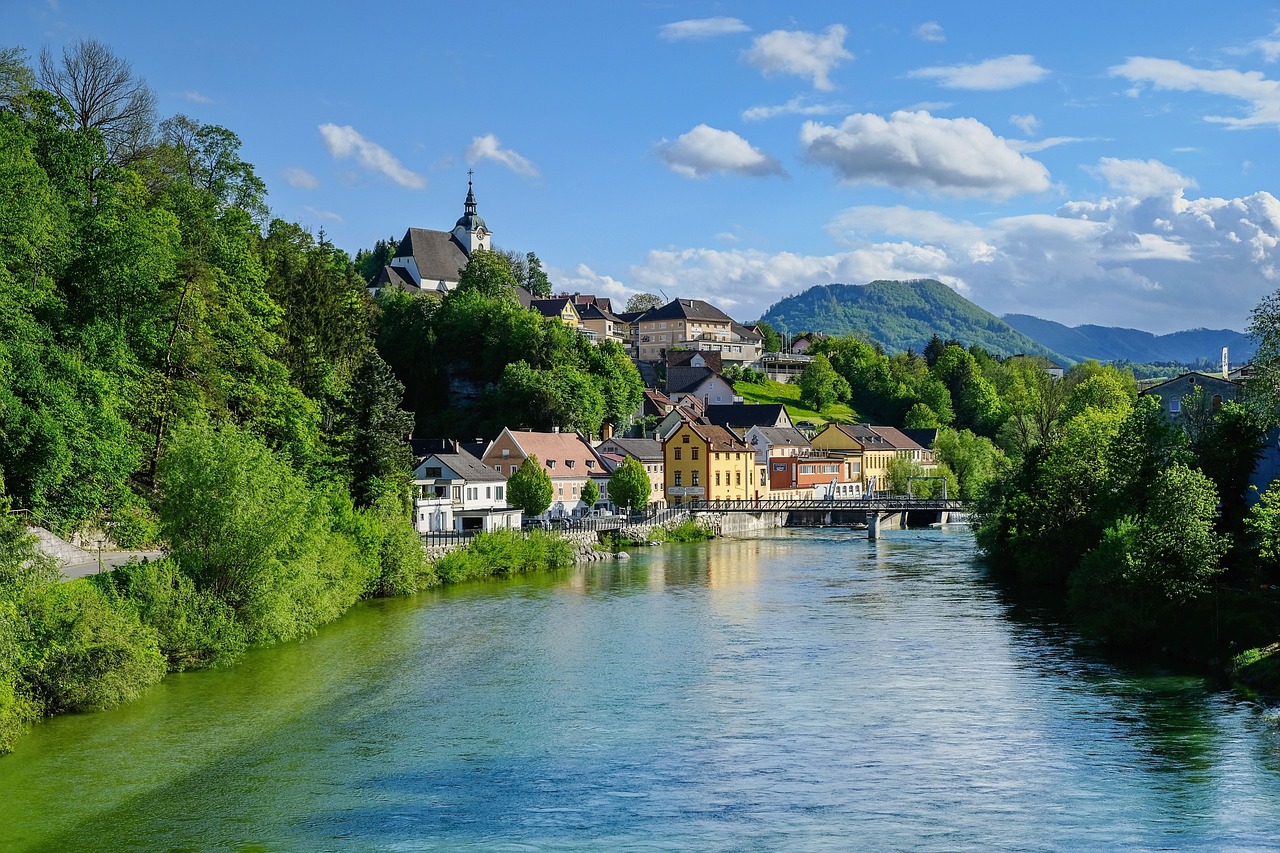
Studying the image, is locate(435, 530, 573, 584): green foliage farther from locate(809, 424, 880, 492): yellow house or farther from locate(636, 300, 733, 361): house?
locate(636, 300, 733, 361): house

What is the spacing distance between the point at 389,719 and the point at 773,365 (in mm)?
126321

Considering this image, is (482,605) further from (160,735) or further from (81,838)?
(81,838)

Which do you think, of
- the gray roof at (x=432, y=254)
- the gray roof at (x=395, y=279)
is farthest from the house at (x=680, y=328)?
the gray roof at (x=395, y=279)

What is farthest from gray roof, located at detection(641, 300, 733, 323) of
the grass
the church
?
the church

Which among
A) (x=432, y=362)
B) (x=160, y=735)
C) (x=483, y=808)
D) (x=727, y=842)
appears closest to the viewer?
(x=727, y=842)

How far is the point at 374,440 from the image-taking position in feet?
163

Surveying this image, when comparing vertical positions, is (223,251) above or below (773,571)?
above

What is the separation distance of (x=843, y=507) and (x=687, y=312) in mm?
72302

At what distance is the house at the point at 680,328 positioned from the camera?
151m

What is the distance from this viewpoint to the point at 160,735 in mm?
24094

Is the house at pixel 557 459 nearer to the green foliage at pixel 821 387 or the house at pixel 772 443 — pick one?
the house at pixel 772 443

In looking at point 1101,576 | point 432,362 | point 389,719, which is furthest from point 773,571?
point 432,362

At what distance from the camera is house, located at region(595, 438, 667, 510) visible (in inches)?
3391

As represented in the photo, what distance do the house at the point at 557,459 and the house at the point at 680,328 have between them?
67093 millimetres
